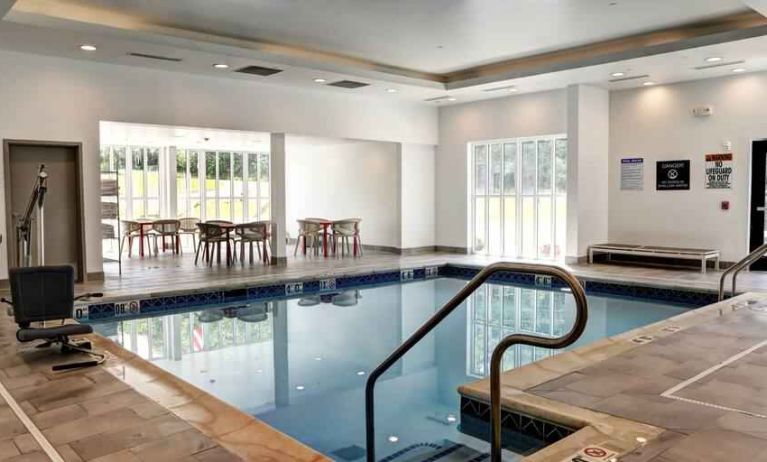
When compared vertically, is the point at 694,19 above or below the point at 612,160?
above

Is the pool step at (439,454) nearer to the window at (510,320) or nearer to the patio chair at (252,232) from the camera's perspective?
the window at (510,320)

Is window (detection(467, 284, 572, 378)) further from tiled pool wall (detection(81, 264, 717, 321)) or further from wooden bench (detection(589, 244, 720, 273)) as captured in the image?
wooden bench (detection(589, 244, 720, 273))

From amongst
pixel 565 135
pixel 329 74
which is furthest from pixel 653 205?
pixel 329 74

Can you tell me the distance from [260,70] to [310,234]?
4448mm

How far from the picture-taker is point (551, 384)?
363 centimetres

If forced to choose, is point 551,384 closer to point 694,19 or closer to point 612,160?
point 694,19

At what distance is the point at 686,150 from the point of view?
30.7ft

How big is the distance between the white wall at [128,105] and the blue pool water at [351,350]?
2.83 metres

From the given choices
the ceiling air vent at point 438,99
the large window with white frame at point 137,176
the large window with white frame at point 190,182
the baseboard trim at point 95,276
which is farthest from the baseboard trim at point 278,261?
the large window with white frame at point 137,176

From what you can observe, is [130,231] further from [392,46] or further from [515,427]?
[515,427]

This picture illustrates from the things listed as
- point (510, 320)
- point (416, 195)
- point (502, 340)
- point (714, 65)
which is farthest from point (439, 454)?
→ point (416, 195)

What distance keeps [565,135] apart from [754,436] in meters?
8.04

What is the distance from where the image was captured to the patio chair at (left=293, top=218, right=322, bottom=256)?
39.9 ft

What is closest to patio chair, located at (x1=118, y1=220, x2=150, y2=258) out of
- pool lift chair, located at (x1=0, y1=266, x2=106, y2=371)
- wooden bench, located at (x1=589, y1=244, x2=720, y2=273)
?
pool lift chair, located at (x1=0, y1=266, x2=106, y2=371)
